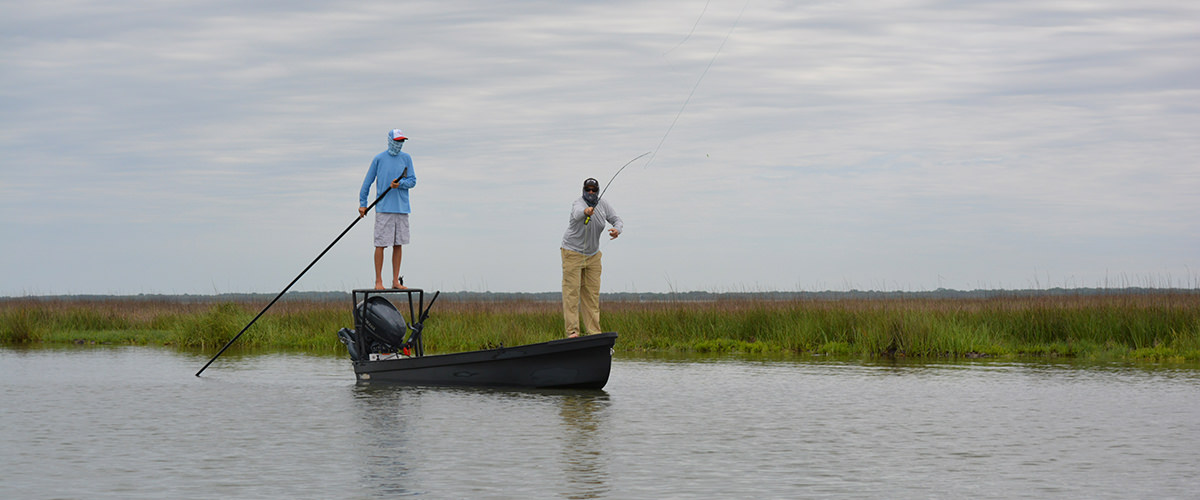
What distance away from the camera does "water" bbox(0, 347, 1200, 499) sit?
319 inches

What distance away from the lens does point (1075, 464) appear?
353 inches

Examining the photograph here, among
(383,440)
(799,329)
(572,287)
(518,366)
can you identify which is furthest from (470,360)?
(799,329)

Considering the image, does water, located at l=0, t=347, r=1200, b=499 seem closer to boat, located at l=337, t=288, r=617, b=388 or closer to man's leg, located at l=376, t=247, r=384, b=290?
boat, located at l=337, t=288, r=617, b=388

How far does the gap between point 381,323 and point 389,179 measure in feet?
6.19

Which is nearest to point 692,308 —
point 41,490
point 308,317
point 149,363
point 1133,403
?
point 308,317

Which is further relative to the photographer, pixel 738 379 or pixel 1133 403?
pixel 738 379

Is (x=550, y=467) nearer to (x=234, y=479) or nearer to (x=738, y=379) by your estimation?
(x=234, y=479)

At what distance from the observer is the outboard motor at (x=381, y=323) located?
50.0 feet

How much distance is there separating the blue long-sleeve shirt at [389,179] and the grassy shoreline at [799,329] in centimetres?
672

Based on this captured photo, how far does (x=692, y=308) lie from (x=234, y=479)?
1705 cm

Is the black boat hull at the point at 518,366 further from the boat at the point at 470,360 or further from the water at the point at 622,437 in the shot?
the water at the point at 622,437

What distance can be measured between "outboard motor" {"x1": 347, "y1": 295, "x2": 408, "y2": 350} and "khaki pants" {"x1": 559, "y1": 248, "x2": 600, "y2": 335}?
2.06 meters

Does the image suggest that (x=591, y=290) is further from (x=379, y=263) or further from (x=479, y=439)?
(x=479, y=439)

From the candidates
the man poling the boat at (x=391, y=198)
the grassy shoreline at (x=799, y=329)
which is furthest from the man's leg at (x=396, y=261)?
the grassy shoreline at (x=799, y=329)
